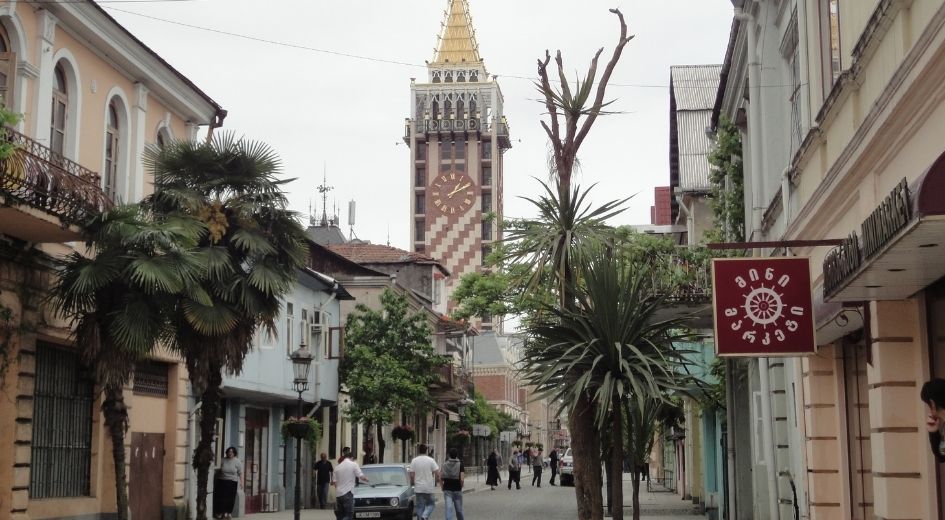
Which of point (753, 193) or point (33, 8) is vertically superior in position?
point (33, 8)

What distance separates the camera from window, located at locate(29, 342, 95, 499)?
1966 cm

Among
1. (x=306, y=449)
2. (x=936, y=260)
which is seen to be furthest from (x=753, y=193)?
(x=306, y=449)

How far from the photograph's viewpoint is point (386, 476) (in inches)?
1079

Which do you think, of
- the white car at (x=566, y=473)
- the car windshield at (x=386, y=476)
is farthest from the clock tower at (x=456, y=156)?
the car windshield at (x=386, y=476)

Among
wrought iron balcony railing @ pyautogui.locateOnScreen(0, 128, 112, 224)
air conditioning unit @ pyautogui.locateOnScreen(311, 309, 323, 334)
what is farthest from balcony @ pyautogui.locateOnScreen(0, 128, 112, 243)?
air conditioning unit @ pyautogui.locateOnScreen(311, 309, 323, 334)

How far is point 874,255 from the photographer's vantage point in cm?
847

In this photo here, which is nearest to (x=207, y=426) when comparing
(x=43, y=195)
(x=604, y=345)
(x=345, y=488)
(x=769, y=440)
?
(x=345, y=488)

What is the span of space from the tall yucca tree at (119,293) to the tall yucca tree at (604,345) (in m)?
7.92

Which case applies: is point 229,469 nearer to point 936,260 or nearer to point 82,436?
point 82,436

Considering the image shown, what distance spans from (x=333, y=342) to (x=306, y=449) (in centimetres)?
347

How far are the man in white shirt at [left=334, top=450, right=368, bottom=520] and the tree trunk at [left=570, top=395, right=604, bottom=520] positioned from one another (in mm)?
10720

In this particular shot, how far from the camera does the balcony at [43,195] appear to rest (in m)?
16.1

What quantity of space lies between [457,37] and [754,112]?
9814 centimetres

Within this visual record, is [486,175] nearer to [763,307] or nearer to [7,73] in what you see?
[7,73]
